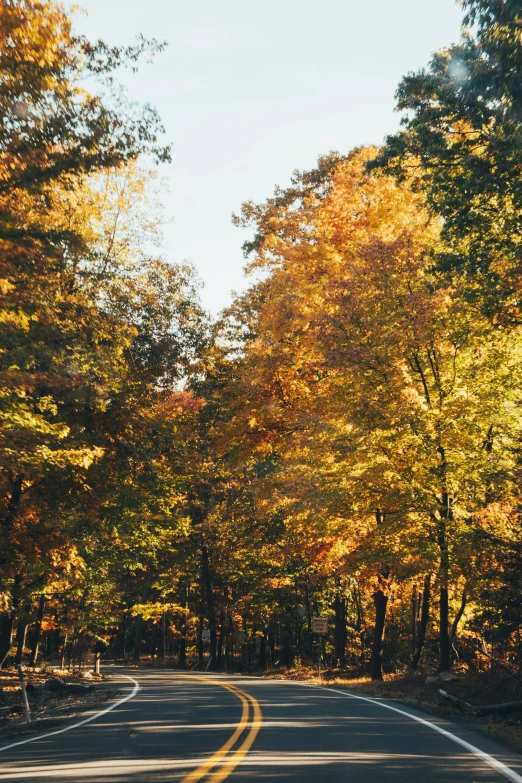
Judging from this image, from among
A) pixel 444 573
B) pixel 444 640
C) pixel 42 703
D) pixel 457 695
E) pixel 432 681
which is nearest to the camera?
pixel 457 695

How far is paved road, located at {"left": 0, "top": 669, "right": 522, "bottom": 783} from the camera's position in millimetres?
7254

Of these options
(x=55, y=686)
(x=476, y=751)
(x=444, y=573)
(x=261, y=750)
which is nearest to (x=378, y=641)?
(x=444, y=573)

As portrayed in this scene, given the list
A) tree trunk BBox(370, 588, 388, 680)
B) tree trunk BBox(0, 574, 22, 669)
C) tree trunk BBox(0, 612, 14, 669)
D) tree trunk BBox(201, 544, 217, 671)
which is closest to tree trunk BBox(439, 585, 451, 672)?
tree trunk BBox(370, 588, 388, 680)

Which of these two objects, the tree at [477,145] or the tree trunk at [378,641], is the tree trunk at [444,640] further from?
the tree at [477,145]

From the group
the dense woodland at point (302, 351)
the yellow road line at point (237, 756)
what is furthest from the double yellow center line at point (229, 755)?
the dense woodland at point (302, 351)

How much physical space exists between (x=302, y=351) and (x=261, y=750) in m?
16.1

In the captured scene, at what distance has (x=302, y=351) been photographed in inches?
933

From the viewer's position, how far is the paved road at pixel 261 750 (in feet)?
23.8

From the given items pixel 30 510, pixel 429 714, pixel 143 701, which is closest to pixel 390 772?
pixel 429 714

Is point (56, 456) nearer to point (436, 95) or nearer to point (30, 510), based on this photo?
point (30, 510)

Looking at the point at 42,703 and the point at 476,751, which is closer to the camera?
the point at 476,751

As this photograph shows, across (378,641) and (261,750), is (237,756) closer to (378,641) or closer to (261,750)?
(261,750)

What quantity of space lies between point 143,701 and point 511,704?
8252 millimetres

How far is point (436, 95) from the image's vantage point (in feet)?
46.3
